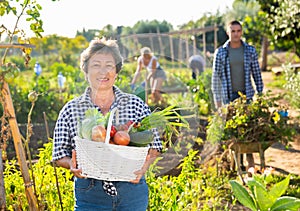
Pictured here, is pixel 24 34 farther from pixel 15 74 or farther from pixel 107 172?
pixel 107 172

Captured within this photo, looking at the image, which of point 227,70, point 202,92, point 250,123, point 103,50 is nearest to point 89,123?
point 103,50

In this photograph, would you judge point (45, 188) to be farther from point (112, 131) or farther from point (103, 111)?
point (112, 131)

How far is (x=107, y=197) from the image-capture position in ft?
7.27

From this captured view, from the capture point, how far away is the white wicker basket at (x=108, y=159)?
6.30 feet

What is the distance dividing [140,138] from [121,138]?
9 cm

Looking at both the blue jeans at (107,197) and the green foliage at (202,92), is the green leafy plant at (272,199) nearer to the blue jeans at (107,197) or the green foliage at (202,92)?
the blue jeans at (107,197)

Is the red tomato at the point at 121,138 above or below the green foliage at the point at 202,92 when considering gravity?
above

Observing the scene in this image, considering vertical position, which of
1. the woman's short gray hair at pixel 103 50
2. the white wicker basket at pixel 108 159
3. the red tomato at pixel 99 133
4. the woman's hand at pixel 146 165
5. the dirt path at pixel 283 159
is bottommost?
the dirt path at pixel 283 159

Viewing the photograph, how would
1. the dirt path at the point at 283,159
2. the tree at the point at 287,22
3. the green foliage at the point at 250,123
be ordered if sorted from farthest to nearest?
the tree at the point at 287,22
the dirt path at the point at 283,159
the green foliage at the point at 250,123

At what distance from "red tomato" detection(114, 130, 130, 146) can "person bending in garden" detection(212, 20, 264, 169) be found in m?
3.23

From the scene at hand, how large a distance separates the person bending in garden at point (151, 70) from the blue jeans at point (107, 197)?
565 cm

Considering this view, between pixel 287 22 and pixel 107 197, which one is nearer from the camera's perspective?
pixel 107 197

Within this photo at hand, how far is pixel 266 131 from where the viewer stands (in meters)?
4.75

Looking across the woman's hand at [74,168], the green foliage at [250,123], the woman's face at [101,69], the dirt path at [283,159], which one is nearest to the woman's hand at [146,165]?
the woman's hand at [74,168]
